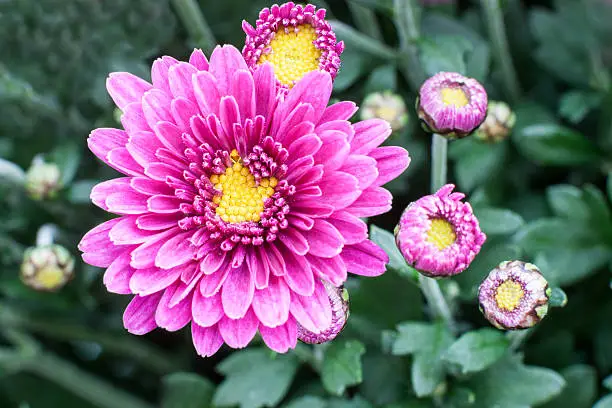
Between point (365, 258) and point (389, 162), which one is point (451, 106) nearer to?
point (389, 162)

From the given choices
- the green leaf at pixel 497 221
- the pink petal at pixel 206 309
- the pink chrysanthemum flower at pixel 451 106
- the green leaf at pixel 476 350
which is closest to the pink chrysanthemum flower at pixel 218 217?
the pink petal at pixel 206 309

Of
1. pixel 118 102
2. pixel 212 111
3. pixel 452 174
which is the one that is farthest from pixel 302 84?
pixel 452 174

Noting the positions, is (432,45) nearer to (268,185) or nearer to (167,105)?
(268,185)

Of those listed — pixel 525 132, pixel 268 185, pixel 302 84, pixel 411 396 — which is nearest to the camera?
pixel 302 84

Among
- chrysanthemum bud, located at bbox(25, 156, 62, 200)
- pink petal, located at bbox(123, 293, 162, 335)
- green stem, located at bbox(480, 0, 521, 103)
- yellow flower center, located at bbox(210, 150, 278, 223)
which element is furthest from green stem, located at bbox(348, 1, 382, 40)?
pink petal, located at bbox(123, 293, 162, 335)

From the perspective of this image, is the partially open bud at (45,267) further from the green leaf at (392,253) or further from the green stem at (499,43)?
the green stem at (499,43)
